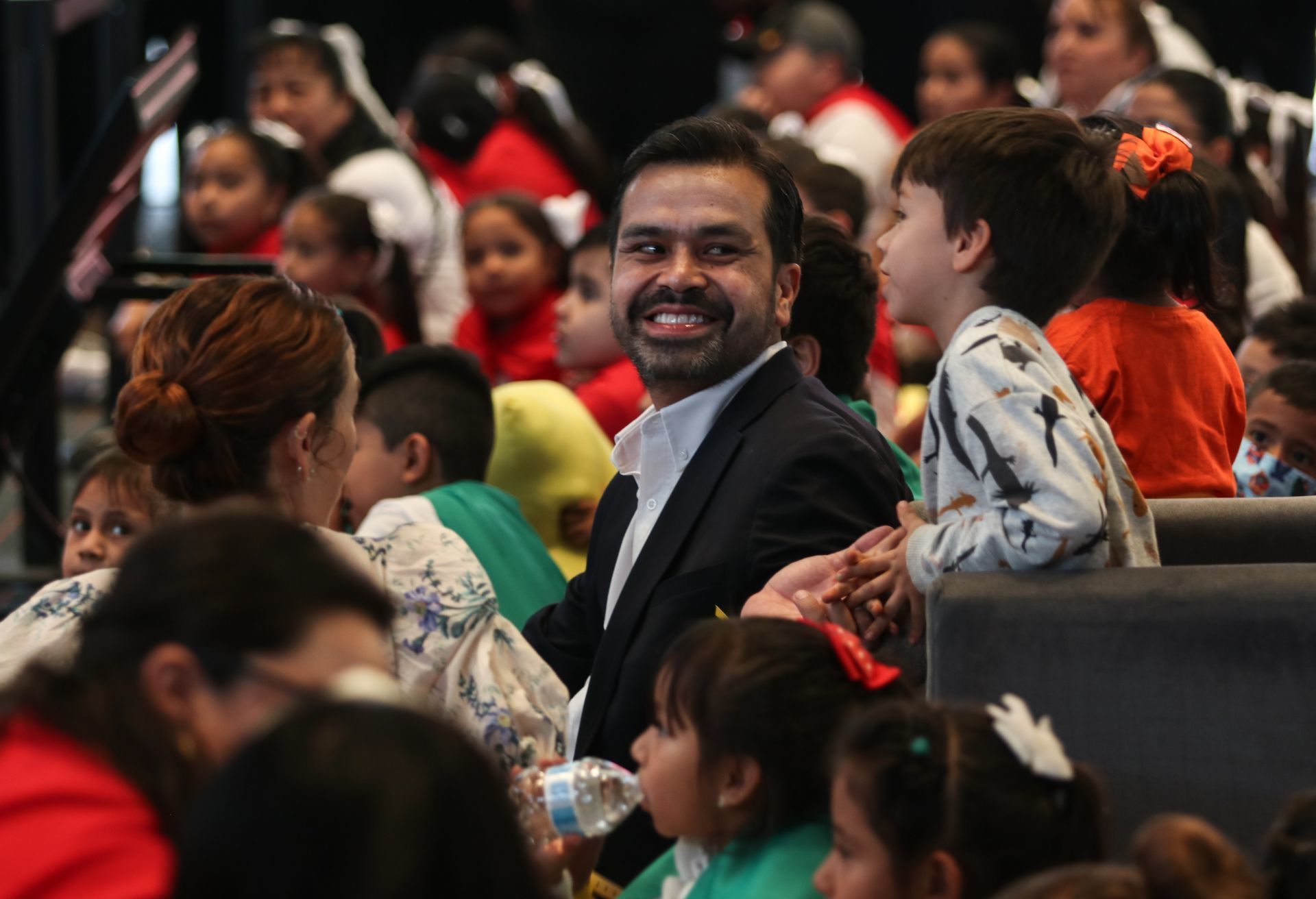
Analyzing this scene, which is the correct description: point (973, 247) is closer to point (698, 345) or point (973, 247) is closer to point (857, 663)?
point (698, 345)

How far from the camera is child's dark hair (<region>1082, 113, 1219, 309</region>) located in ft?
7.63

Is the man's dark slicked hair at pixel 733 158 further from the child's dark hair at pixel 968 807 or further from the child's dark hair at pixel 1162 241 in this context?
the child's dark hair at pixel 968 807

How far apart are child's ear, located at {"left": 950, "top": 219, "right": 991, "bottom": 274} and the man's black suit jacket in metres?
0.27

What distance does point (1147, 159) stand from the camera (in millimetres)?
2320

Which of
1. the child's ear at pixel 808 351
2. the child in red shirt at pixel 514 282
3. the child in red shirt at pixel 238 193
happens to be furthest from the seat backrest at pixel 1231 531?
the child in red shirt at pixel 238 193

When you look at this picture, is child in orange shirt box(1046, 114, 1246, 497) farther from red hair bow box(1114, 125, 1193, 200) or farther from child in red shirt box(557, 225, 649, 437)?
child in red shirt box(557, 225, 649, 437)

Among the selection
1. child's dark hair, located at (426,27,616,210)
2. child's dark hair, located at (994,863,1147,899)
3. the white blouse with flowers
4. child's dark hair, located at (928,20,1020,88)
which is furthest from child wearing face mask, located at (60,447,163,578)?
child's dark hair, located at (928,20,1020,88)

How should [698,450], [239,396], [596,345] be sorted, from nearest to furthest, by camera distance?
[239,396] → [698,450] → [596,345]

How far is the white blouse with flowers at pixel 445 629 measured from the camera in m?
2.07

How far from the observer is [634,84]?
7.67 m

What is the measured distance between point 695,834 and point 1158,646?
0.56 m

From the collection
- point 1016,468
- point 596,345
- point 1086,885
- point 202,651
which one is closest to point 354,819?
point 202,651

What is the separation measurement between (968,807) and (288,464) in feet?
3.15

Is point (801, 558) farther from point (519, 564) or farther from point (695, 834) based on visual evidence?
point (519, 564)
